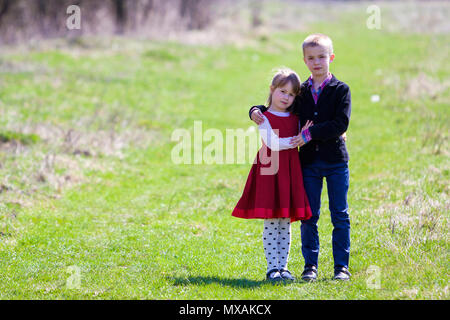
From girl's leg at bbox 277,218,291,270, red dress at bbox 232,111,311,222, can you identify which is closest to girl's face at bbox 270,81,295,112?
red dress at bbox 232,111,311,222

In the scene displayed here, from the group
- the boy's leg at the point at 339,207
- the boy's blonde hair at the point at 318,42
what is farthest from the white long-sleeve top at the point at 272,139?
the boy's blonde hair at the point at 318,42

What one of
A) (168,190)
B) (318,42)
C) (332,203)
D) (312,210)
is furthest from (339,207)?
(168,190)

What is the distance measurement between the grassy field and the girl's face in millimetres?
512

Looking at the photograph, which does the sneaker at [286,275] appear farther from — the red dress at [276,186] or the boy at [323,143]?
the red dress at [276,186]

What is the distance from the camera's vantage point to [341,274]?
546 centimetres

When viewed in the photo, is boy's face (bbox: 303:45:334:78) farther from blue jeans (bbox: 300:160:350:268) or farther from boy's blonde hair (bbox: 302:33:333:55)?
blue jeans (bbox: 300:160:350:268)

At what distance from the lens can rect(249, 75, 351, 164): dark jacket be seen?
17.3 feet

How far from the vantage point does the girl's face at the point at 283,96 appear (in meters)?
5.41

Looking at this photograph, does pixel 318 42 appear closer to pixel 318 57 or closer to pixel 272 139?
pixel 318 57

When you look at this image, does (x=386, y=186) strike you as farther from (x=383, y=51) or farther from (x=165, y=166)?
(x=383, y=51)
